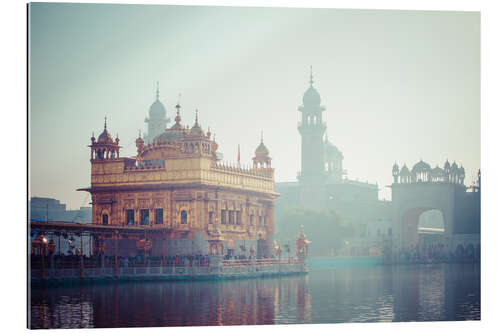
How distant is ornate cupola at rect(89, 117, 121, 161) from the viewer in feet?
135

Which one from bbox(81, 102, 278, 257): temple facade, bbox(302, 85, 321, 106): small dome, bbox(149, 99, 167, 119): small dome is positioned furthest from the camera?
bbox(149, 99, 167, 119): small dome

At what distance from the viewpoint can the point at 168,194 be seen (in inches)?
1612

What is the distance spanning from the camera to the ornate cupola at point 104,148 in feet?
135

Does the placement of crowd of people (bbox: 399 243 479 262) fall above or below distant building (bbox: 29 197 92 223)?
below

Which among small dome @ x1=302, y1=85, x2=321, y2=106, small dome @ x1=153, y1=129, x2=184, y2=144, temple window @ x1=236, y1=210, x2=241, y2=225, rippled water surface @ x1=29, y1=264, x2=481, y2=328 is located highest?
small dome @ x1=302, y1=85, x2=321, y2=106

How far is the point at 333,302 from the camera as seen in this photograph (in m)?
27.0

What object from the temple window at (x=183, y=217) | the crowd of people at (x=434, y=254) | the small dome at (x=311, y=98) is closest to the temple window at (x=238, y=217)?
the temple window at (x=183, y=217)

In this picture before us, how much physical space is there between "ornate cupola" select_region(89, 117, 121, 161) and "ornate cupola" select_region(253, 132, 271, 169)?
29.3ft

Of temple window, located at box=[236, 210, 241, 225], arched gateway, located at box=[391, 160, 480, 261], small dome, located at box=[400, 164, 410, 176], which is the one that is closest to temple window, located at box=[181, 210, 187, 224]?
temple window, located at box=[236, 210, 241, 225]

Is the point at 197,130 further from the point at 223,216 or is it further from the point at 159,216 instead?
the point at 223,216

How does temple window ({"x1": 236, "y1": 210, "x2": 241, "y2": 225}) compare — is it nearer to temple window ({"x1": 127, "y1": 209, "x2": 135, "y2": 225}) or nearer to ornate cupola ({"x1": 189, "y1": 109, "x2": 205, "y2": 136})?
ornate cupola ({"x1": 189, "y1": 109, "x2": 205, "y2": 136})

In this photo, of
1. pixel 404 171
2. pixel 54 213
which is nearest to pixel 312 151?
pixel 404 171

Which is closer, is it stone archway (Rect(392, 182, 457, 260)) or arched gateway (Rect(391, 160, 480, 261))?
arched gateway (Rect(391, 160, 480, 261))

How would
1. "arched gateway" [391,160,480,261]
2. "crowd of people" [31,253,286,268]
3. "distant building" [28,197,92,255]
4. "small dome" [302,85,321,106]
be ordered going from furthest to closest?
1. "small dome" [302,85,321,106]
2. "arched gateway" [391,160,480,261]
3. "crowd of people" [31,253,286,268]
4. "distant building" [28,197,92,255]
